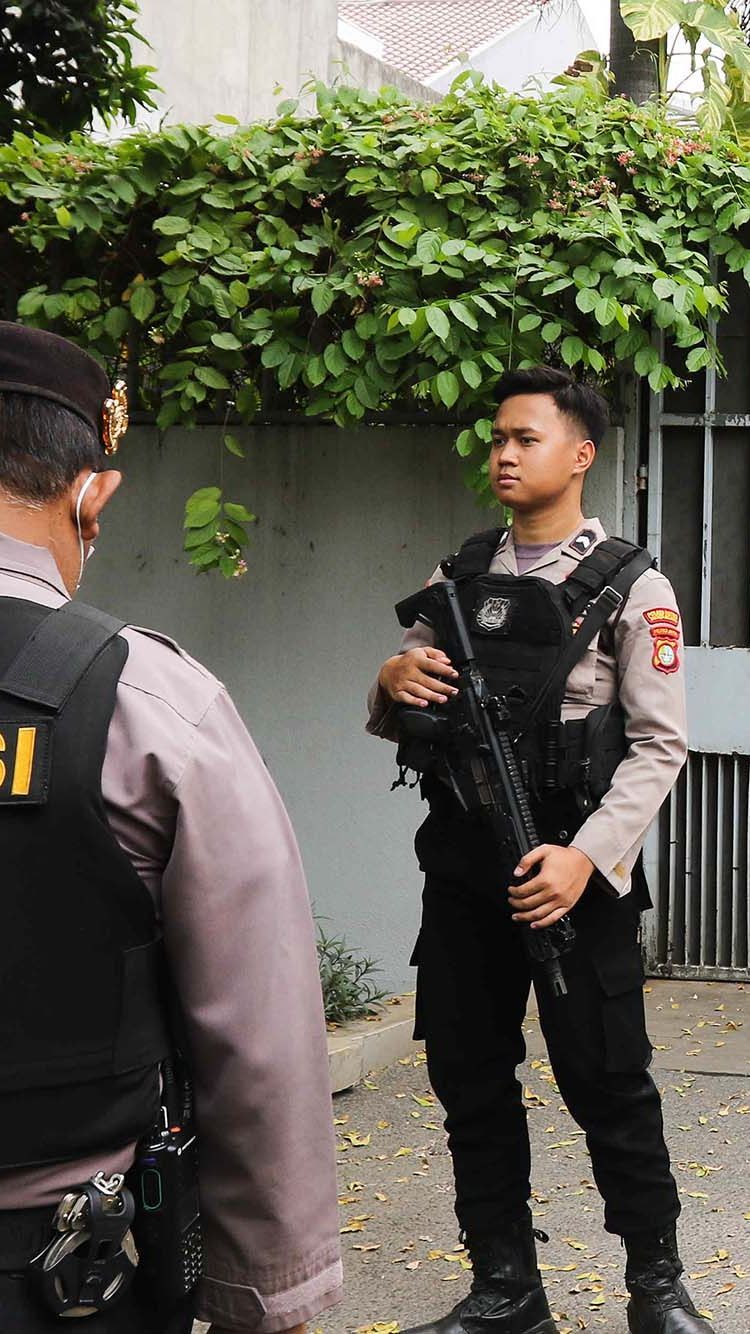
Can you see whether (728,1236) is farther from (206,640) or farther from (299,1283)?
(206,640)

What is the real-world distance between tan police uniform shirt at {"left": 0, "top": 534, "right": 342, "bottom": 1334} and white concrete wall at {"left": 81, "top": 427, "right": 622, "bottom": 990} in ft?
12.7

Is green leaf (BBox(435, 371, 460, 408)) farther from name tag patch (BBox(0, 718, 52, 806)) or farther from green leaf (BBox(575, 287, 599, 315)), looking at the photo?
name tag patch (BBox(0, 718, 52, 806))

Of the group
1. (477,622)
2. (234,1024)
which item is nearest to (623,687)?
(477,622)

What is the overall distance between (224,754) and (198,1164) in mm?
461

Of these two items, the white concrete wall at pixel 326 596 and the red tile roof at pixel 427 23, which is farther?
the red tile roof at pixel 427 23

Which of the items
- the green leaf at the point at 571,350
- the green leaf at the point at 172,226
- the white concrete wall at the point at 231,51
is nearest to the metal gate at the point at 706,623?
the green leaf at the point at 571,350

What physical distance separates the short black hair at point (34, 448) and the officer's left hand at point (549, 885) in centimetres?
146

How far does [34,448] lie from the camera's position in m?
1.66

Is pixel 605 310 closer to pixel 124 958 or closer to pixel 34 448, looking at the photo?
pixel 34 448

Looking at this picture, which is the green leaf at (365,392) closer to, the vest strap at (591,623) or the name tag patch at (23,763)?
the vest strap at (591,623)

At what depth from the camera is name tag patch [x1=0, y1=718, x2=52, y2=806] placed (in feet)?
4.88

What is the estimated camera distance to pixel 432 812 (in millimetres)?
3186

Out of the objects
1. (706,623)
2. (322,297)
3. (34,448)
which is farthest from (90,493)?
(706,623)

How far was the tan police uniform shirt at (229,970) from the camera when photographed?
157cm
